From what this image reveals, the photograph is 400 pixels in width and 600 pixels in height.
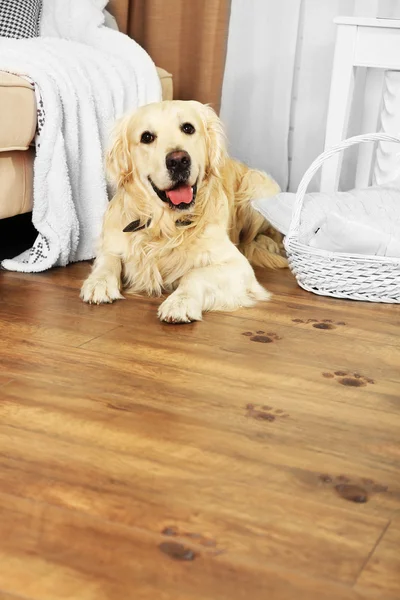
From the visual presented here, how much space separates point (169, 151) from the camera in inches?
87.3

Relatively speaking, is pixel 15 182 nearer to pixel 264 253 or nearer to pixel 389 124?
pixel 264 253

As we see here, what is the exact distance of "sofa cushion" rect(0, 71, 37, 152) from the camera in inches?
92.4

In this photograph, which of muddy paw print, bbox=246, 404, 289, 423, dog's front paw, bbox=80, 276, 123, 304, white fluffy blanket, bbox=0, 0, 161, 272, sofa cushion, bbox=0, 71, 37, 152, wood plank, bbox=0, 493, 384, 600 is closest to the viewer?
wood plank, bbox=0, 493, 384, 600

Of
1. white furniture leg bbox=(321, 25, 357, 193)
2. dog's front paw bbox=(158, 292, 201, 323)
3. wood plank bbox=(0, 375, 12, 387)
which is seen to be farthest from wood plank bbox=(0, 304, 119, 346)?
white furniture leg bbox=(321, 25, 357, 193)

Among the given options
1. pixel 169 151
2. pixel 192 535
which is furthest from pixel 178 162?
pixel 192 535

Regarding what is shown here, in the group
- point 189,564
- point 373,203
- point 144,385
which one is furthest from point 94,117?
point 189,564

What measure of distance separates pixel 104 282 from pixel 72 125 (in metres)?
0.65

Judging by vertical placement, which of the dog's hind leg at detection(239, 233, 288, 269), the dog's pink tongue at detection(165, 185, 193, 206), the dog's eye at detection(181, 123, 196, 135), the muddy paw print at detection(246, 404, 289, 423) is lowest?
the dog's hind leg at detection(239, 233, 288, 269)

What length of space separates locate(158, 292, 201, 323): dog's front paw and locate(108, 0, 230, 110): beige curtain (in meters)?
1.77

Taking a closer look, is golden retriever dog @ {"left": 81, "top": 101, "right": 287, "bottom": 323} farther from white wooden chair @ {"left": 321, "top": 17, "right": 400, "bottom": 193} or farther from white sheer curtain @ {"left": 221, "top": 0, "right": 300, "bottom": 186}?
white sheer curtain @ {"left": 221, "top": 0, "right": 300, "bottom": 186}

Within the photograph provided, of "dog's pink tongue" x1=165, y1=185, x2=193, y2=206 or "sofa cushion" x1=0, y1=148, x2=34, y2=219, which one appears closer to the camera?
"dog's pink tongue" x1=165, y1=185, x2=193, y2=206

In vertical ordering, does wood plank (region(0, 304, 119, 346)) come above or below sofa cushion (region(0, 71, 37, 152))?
below

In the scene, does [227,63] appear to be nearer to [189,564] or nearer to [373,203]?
[373,203]

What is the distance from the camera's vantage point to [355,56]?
2906 millimetres
